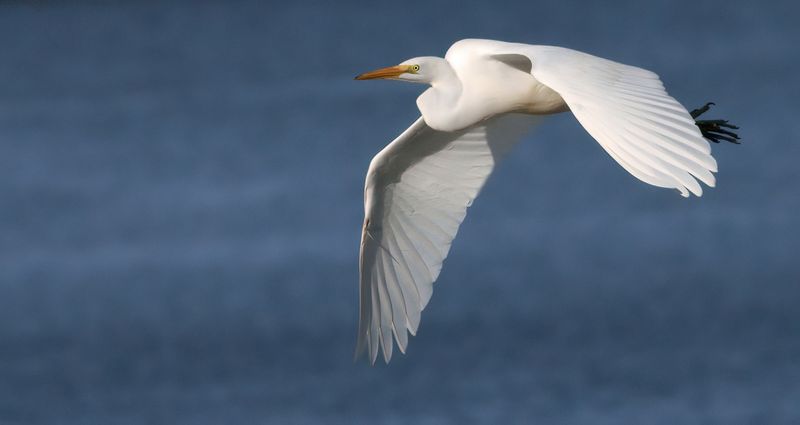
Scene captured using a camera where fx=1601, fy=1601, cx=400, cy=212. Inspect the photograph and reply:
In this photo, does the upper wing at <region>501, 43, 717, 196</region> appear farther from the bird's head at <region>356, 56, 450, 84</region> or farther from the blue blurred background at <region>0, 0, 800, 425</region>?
the blue blurred background at <region>0, 0, 800, 425</region>

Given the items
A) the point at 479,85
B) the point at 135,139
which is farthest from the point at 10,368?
the point at 479,85

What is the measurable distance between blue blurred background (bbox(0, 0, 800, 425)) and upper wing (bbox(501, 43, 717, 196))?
11.0 feet

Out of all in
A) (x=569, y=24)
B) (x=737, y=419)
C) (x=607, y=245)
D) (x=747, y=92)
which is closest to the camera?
(x=737, y=419)

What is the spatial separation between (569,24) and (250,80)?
2.25 m

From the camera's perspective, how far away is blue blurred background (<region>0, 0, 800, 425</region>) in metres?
8.12

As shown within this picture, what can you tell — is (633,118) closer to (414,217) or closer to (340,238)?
(414,217)

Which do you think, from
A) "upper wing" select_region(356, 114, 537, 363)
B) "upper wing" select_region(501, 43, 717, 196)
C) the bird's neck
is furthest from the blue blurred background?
"upper wing" select_region(501, 43, 717, 196)

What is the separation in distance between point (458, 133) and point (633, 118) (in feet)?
4.75

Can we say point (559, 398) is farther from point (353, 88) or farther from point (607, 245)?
point (353, 88)

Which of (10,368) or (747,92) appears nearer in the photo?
(10,368)

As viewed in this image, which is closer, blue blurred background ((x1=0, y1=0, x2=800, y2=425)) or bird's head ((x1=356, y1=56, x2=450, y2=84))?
bird's head ((x1=356, y1=56, x2=450, y2=84))

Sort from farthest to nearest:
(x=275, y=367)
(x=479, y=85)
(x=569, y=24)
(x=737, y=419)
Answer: (x=569, y=24) < (x=275, y=367) < (x=737, y=419) < (x=479, y=85)

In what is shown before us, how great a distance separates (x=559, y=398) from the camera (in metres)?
7.88

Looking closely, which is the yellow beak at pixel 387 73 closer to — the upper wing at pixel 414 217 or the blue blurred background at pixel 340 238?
the upper wing at pixel 414 217
